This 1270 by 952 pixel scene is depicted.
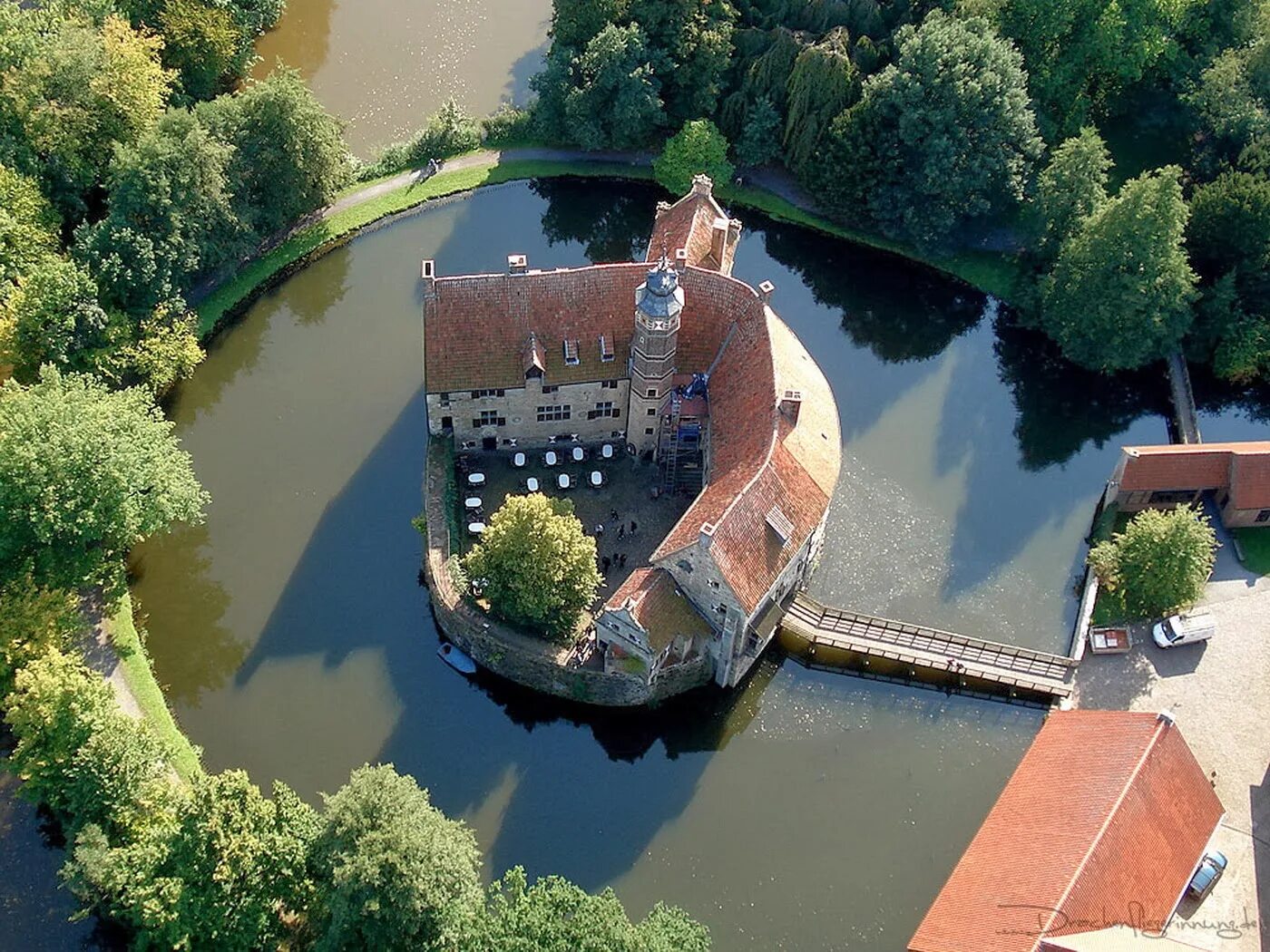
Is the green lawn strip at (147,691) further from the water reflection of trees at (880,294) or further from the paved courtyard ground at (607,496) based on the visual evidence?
the water reflection of trees at (880,294)

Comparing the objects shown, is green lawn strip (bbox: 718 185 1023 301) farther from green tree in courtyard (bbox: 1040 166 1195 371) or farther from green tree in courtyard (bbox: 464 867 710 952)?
green tree in courtyard (bbox: 464 867 710 952)

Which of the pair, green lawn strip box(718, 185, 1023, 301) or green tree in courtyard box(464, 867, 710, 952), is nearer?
green tree in courtyard box(464, 867, 710, 952)

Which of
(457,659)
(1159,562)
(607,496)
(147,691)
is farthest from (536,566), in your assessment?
(1159,562)

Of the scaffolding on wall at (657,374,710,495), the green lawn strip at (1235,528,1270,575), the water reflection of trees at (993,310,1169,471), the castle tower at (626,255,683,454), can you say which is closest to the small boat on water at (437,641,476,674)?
the scaffolding on wall at (657,374,710,495)

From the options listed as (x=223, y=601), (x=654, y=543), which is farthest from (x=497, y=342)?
(x=223, y=601)

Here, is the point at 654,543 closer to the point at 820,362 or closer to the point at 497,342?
the point at 497,342

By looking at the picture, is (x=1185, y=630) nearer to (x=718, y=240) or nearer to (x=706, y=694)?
(x=706, y=694)
